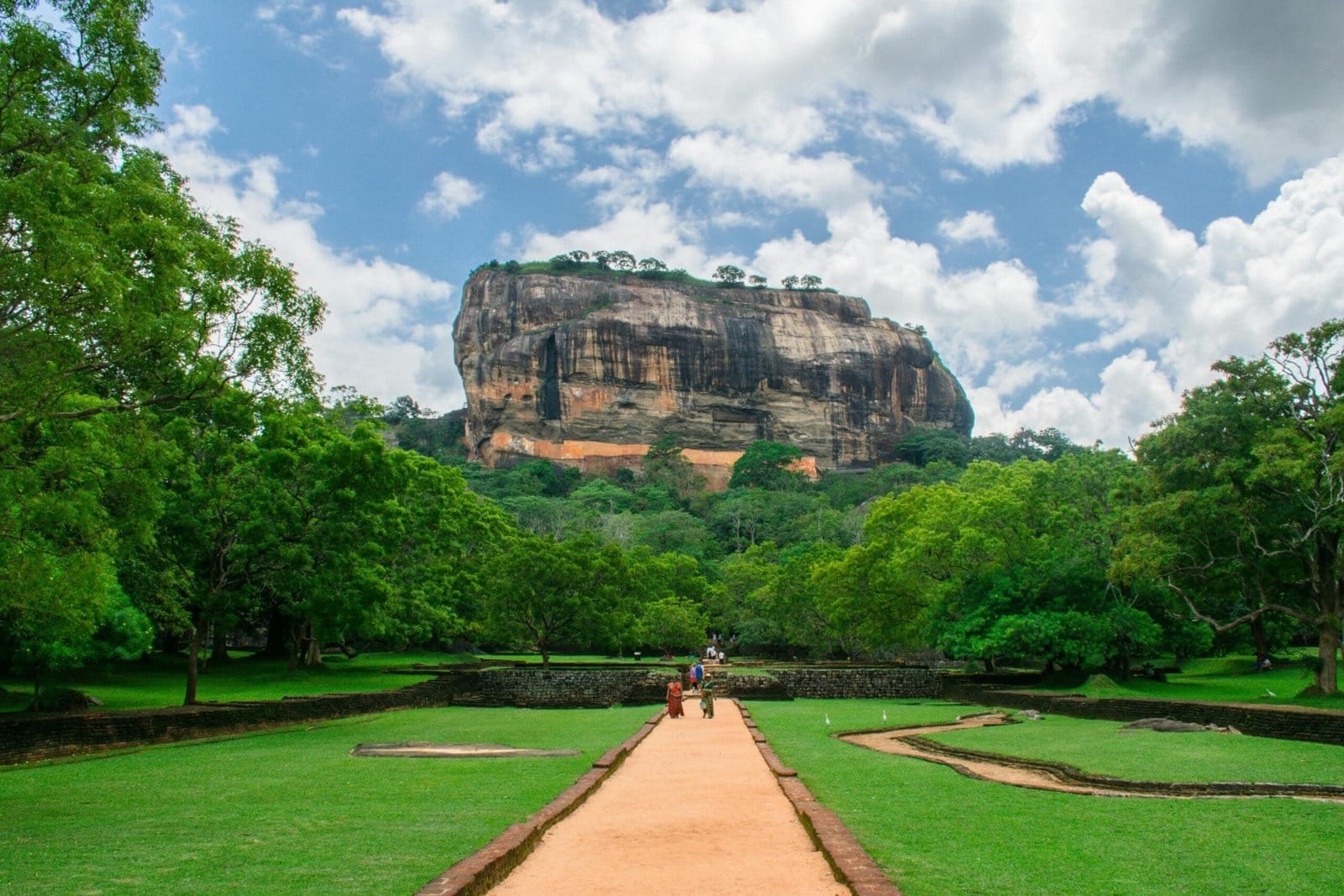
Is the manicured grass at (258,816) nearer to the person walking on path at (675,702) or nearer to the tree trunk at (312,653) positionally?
the person walking on path at (675,702)

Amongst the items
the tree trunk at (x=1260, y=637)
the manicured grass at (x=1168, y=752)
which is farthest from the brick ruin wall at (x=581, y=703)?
the tree trunk at (x=1260, y=637)

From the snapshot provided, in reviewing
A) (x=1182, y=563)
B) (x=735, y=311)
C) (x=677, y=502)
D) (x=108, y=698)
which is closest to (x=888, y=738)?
(x=1182, y=563)

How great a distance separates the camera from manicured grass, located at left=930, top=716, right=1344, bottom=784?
10.2m

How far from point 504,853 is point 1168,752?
31.6 feet

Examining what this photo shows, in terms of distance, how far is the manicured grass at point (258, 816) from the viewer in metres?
5.86

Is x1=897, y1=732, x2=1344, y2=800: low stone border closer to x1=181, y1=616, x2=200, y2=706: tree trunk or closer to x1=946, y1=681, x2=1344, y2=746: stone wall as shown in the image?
x1=946, y1=681, x2=1344, y2=746: stone wall

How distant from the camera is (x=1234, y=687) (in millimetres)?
26203

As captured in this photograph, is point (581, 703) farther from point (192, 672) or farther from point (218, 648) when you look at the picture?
point (218, 648)

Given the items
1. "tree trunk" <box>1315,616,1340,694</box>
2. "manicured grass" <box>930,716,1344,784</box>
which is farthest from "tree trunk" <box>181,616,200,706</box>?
"tree trunk" <box>1315,616,1340,694</box>

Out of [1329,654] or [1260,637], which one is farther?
[1260,637]

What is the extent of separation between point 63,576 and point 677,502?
8403 centimetres

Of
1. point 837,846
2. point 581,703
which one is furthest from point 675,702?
point 837,846

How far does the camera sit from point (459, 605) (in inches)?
1442

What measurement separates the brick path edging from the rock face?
99.1m
